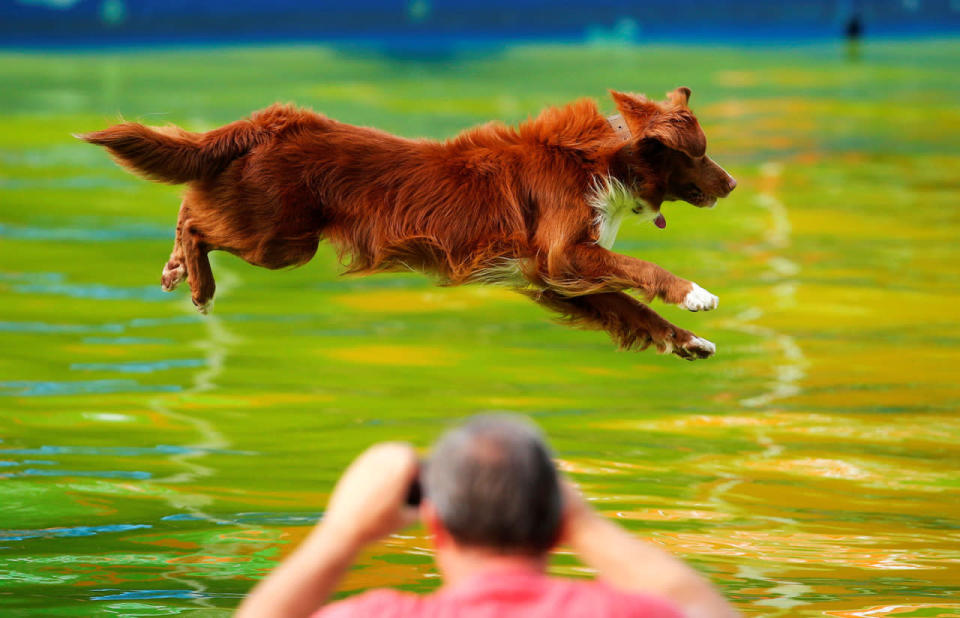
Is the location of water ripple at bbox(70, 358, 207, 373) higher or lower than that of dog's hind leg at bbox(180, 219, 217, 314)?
lower

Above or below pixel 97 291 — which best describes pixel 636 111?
above

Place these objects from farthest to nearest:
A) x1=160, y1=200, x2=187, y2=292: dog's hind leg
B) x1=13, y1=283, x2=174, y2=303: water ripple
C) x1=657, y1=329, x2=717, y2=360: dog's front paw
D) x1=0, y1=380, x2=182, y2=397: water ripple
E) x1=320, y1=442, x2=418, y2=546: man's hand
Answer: x1=13, y1=283, x2=174, y2=303: water ripple → x1=0, y1=380, x2=182, y2=397: water ripple → x1=160, y1=200, x2=187, y2=292: dog's hind leg → x1=657, y1=329, x2=717, y2=360: dog's front paw → x1=320, y1=442, x2=418, y2=546: man's hand

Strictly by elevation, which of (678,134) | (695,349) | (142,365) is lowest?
(142,365)

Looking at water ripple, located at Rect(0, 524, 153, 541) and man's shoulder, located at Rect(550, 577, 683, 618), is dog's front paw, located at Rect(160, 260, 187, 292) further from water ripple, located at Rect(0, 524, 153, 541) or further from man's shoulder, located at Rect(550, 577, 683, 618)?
man's shoulder, located at Rect(550, 577, 683, 618)

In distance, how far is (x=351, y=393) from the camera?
1116 cm

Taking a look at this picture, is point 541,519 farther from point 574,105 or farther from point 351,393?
point 351,393

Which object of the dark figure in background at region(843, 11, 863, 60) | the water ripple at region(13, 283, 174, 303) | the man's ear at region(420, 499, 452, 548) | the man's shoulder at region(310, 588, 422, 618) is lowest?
the man's shoulder at region(310, 588, 422, 618)

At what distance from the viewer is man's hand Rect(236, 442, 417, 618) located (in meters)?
3.22

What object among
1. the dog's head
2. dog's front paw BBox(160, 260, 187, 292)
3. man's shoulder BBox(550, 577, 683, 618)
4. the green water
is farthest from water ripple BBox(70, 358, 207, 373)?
man's shoulder BBox(550, 577, 683, 618)

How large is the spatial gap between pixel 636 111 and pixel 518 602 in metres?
3.67

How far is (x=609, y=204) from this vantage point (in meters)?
6.39

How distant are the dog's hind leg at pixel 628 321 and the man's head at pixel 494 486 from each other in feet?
11.6

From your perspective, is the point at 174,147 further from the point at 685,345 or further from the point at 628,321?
the point at 685,345

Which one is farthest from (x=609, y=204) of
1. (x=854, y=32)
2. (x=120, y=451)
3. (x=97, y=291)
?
(x=854, y=32)
